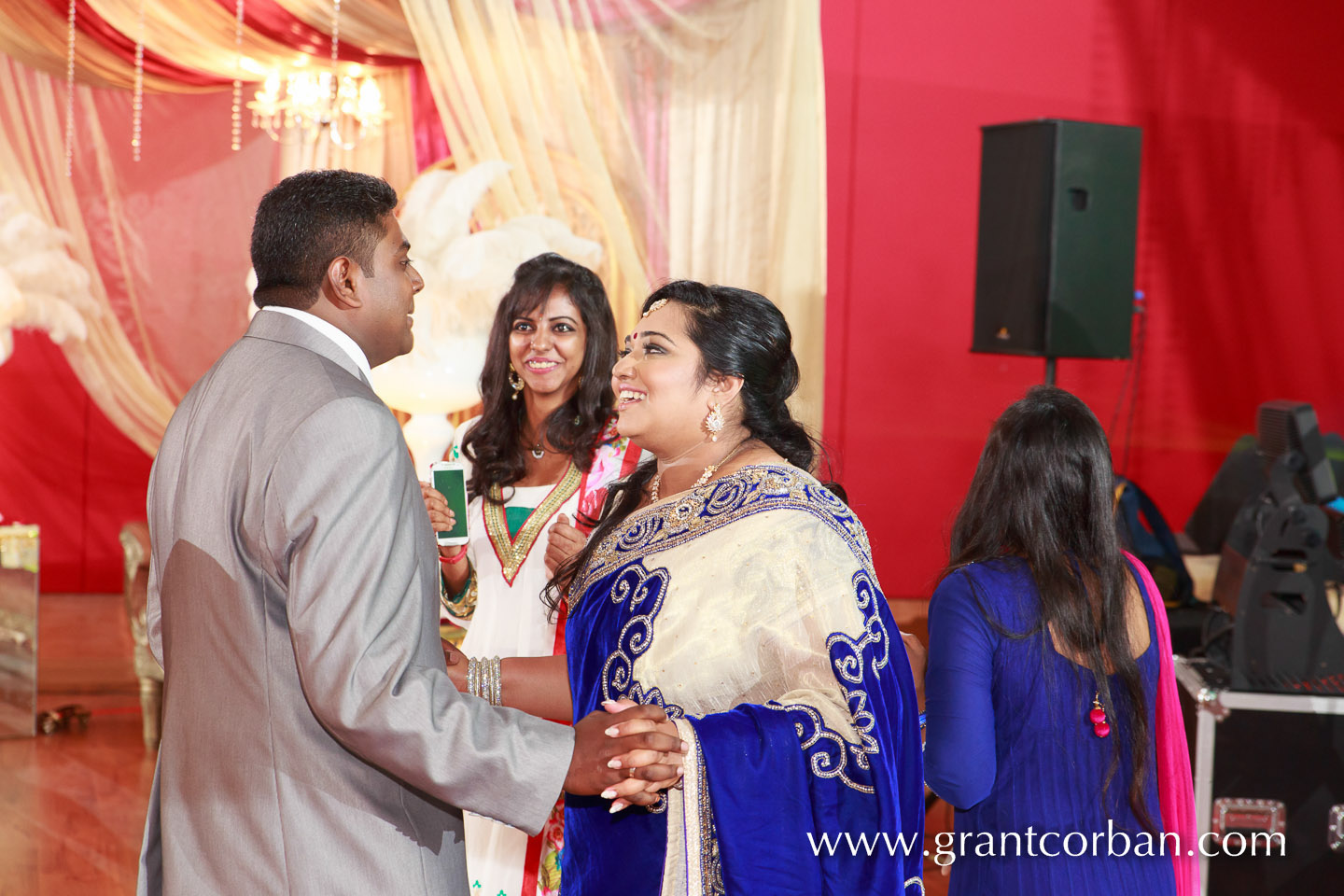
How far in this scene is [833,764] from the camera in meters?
1.62

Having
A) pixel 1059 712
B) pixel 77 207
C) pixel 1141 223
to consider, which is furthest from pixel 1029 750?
pixel 1141 223

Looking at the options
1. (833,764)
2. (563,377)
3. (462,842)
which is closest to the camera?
(462,842)

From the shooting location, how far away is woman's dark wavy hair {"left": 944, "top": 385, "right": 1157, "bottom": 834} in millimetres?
1882

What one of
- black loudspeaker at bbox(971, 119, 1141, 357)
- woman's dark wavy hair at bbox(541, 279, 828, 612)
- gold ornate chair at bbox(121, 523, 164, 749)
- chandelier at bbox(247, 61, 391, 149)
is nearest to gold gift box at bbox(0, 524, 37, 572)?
gold ornate chair at bbox(121, 523, 164, 749)

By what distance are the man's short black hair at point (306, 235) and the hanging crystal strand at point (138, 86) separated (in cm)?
392

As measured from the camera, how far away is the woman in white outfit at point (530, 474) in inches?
92.3

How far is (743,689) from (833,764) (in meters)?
0.17

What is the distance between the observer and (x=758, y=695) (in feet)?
5.59

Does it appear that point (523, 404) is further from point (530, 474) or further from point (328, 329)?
point (328, 329)

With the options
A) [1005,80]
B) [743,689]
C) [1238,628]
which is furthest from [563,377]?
[1005,80]

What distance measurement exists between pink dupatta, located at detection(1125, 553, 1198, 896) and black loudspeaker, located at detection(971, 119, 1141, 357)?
7.35 feet

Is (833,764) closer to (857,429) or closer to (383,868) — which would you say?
(383,868)

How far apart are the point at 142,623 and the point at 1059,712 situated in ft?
12.9

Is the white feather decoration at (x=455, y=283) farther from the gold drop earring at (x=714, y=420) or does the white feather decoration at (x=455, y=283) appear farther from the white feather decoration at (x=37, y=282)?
the gold drop earring at (x=714, y=420)
